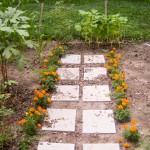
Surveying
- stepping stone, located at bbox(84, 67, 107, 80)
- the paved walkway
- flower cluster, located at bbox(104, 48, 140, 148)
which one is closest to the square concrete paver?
the paved walkway

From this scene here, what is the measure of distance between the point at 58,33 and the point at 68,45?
343mm

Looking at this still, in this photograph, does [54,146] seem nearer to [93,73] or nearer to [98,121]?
[98,121]

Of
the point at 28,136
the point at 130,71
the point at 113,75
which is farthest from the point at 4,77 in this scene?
the point at 130,71

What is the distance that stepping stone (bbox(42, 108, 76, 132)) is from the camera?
3539mm

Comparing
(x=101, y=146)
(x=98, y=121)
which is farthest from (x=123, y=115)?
(x=101, y=146)

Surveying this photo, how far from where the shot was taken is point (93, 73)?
4.73 m

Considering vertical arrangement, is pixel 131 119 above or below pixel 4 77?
below

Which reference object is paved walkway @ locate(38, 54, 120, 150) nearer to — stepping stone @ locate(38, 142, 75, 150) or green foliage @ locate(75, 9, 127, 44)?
Answer: stepping stone @ locate(38, 142, 75, 150)

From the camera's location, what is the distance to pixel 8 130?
3461mm

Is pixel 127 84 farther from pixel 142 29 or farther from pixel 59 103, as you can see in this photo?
pixel 142 29

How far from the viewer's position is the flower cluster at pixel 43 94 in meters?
3.43

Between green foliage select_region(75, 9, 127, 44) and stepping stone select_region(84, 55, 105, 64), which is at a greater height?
green foliage select_region(75, 9, 127, 44)

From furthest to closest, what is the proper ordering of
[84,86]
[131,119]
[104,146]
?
1. [84,86]
2. [131,119]
3. [104,146]

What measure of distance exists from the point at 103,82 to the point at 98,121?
94 centimetres
